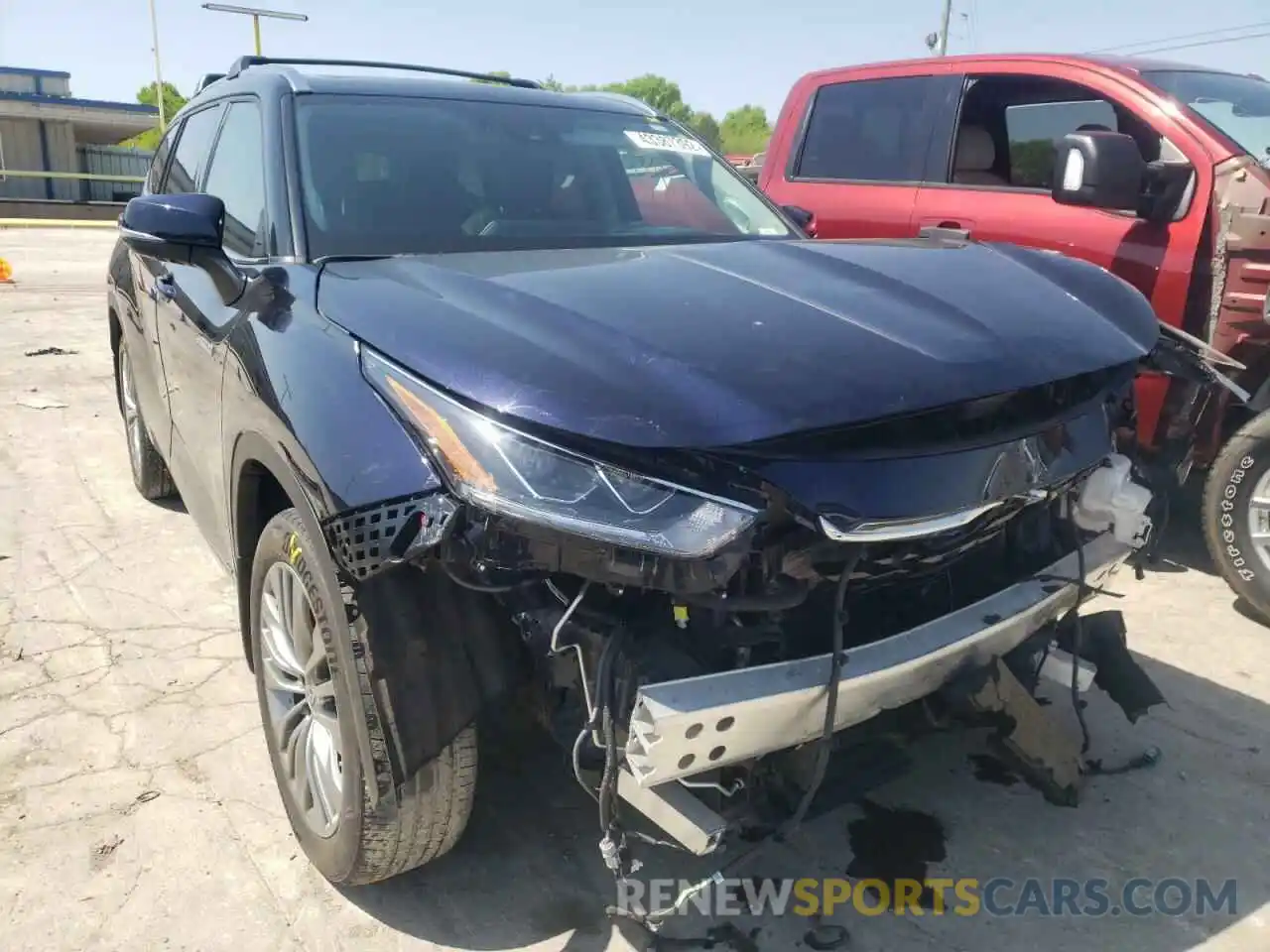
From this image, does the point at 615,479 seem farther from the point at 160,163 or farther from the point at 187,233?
the point at 160,163

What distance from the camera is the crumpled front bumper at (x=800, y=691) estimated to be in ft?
5.46

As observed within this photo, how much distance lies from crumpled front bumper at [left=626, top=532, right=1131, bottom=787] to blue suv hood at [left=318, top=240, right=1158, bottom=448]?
0.42 meters

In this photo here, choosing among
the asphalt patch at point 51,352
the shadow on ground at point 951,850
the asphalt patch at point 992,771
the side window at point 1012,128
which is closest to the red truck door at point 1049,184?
the side window at point 1012,128

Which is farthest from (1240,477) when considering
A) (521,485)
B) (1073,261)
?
(521,485)

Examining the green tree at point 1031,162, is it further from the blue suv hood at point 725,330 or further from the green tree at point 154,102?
the green tree at point 154,102

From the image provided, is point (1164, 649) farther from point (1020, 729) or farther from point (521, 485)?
point (521, 485)

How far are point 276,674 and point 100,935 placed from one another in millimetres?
648

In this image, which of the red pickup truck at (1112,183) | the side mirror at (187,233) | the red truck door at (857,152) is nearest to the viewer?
the side mirror at (187,233)

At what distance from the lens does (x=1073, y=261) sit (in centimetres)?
273

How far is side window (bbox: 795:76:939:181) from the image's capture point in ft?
16.9

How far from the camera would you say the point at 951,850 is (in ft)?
8.23

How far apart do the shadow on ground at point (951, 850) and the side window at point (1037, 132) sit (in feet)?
9.43
